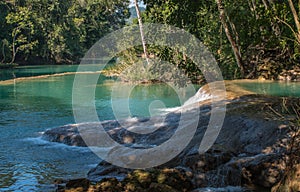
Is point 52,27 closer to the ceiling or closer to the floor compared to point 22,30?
closer to the ceiling

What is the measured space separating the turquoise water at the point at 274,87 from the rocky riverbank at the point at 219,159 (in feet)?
24.9

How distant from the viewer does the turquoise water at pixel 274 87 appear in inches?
791

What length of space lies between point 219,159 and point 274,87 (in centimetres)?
1490

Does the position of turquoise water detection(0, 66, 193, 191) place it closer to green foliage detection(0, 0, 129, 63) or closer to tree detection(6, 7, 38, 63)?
tree detection(6, 7, 38, 63)

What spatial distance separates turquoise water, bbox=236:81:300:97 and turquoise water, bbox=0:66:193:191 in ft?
11.4

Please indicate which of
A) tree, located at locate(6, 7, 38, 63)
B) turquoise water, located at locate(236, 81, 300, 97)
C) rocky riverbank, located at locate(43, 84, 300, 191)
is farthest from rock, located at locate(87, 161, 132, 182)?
tree, located at locate(6, 7, 38, 63)

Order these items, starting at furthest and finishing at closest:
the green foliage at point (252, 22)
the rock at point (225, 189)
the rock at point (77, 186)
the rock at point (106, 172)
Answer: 1. the rock at point (106, 172)
2. the rock at point (225, 189)
3. the rock at point (77, 186)
4. the green foliage at point (252, 22)

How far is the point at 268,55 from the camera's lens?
10.1 metres

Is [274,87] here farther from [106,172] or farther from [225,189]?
[225,189]

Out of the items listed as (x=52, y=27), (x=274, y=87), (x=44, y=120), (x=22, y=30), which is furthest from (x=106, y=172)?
(x=52, y=27)

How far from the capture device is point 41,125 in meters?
15.7

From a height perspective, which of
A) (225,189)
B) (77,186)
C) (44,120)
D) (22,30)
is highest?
(22,30)

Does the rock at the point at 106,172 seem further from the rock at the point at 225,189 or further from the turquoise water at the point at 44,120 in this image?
the rock at the point at 225,189

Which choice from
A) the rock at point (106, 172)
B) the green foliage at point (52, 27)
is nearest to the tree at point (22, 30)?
the green foliage at point (52, 27)
